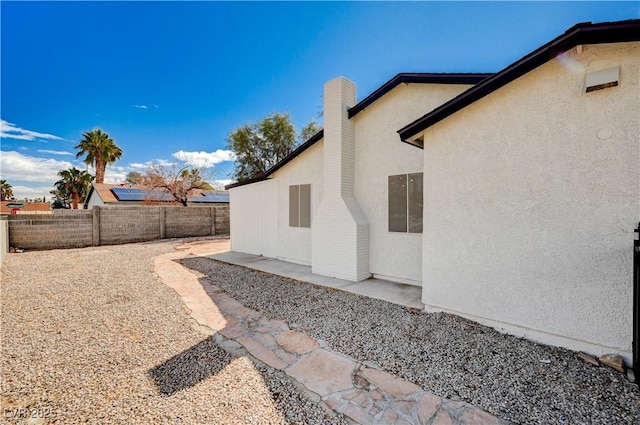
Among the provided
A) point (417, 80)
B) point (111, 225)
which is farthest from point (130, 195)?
point (417, 80)

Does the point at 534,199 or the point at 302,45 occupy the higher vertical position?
the point at 302,45

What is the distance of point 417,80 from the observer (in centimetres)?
646

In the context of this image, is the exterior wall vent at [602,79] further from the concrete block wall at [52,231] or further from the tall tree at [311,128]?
the tall tree at [311,128]

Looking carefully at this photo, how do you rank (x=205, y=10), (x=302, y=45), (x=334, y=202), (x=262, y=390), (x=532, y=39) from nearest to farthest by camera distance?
(x=262, y=390) < (x=532, y=39) < (x=334, y=202) < (x=205, y=10) < (x=302, y=45)

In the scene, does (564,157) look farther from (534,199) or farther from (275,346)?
(275,346)

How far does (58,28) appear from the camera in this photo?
889 centimetres

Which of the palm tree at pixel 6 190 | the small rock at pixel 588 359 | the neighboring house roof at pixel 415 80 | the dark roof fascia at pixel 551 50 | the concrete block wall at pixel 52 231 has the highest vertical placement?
the palm tree at pixel 6 190

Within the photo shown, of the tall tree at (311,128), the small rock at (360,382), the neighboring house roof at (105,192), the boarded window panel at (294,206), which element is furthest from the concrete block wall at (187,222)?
the small rock at (360,382)

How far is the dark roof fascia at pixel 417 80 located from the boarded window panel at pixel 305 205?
2.95m

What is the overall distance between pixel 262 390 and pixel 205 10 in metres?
11.9

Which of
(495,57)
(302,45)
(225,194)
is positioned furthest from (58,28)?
(225,194)

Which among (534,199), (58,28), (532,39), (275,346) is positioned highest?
(58,28)

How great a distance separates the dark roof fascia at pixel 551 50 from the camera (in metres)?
3.12

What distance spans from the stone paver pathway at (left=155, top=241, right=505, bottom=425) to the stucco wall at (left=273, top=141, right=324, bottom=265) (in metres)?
4.20
